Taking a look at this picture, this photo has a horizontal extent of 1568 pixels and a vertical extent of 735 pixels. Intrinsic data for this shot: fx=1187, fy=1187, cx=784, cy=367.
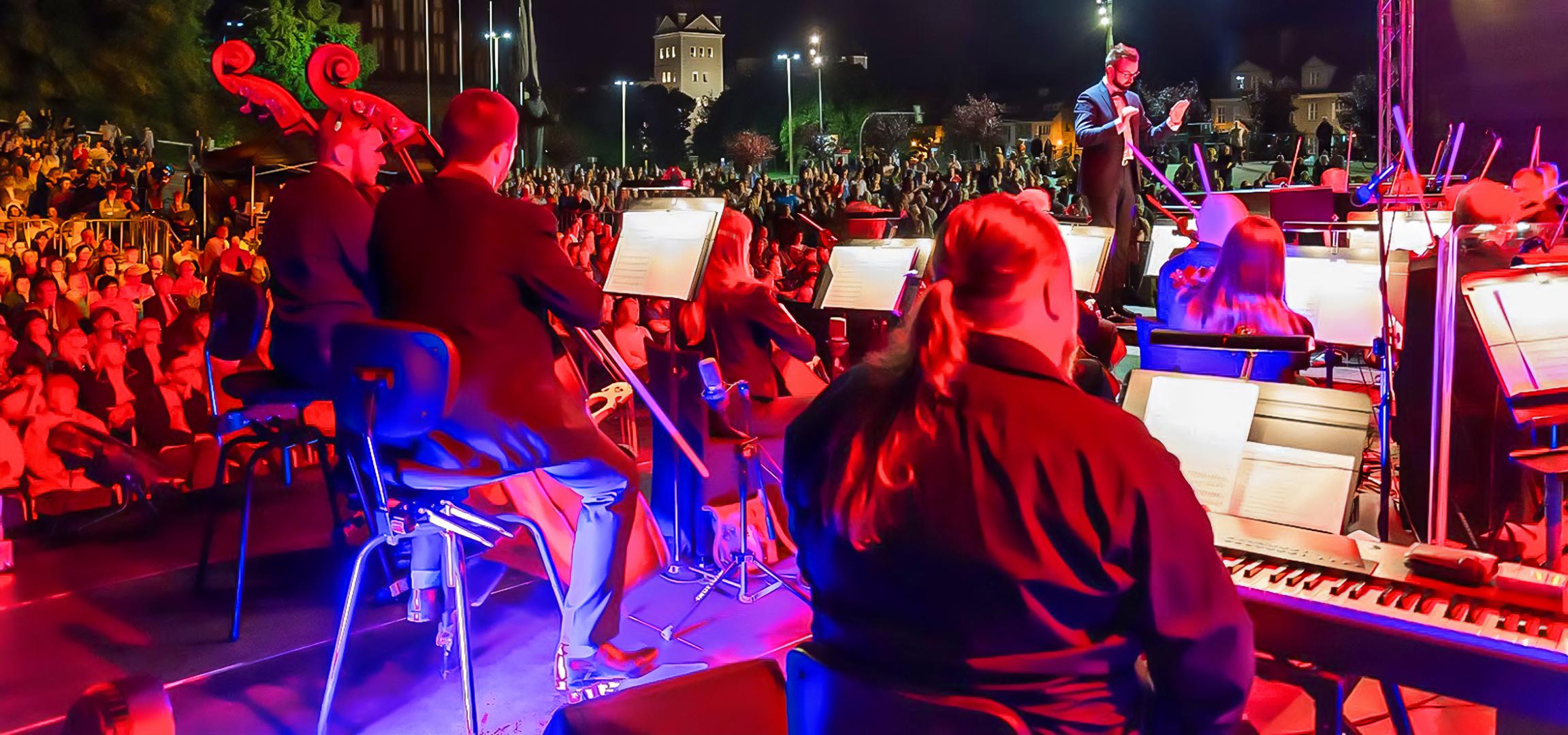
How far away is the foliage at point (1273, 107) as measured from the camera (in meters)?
24.7

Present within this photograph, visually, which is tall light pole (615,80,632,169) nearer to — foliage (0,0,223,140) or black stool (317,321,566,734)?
foliage (0,0,223,140)

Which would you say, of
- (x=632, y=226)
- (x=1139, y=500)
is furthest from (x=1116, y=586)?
(x=632, y=226)

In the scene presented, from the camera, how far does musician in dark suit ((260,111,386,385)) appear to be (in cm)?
379

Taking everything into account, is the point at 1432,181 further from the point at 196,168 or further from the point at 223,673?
the point at 196,168

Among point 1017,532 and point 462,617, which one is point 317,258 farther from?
point 1017,532

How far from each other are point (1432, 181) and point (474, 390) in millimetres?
8972

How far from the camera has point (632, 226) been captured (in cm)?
418

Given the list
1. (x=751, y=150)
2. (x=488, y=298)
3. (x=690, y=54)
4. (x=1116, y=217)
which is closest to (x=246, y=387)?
(x=488, y=298)

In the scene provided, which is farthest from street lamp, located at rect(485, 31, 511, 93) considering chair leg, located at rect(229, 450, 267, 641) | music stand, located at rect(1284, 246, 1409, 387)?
chair leg, located at rect(229, 450, 267, 641)

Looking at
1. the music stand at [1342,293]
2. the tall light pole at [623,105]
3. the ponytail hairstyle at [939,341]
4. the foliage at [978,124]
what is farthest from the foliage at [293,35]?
the ponytail hairstyle at [939,341]

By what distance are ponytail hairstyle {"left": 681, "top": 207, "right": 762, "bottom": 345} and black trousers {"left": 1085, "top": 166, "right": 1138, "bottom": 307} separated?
12.4 ft

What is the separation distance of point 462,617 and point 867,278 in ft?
10.6

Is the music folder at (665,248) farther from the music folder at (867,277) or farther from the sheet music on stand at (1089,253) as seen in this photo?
the sheet music on stand at (1089,253)

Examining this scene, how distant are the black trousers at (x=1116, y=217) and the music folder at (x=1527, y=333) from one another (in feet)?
17.2
